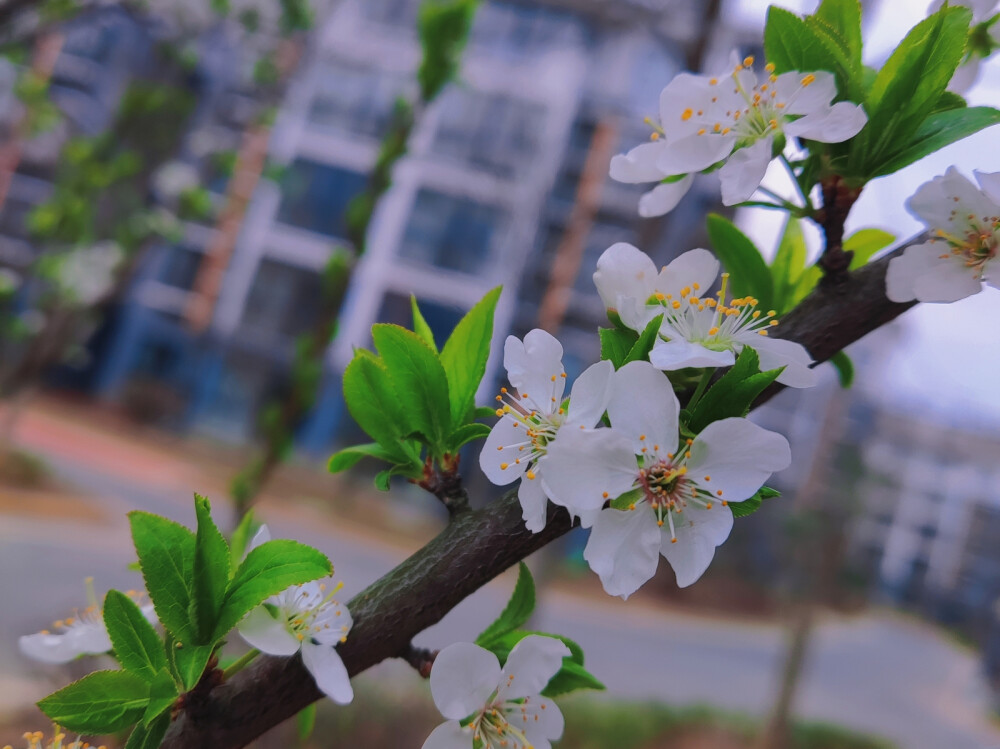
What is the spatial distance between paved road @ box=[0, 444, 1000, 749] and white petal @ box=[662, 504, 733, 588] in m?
1.68

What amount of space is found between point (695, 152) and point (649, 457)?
104mm

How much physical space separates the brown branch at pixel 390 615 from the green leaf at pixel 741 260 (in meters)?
0.07

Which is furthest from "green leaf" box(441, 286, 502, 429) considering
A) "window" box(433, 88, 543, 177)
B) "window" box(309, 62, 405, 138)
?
"window" box(309, 62, 405, 138)

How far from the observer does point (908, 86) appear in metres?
0.23

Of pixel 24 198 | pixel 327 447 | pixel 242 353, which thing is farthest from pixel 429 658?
pixel 24 198

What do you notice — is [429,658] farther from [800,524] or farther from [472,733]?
[800,524]

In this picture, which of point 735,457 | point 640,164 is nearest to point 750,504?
point 735,457

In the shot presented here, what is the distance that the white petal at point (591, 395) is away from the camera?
19cm

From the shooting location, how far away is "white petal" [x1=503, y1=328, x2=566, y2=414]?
223 millimetres

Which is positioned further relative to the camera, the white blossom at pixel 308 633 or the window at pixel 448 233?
the window at pixel 448 233

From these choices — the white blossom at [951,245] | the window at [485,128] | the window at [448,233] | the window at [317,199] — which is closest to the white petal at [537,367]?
the white blossom at [951,245]

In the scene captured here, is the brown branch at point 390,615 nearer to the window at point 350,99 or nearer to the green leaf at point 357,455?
the green leaf at point 357,455

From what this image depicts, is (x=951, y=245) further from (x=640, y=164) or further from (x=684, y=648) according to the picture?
(x=684, y=648)

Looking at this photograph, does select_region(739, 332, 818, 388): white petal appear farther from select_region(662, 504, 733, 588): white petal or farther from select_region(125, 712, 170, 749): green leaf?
select_region(125, 712, 170, 749): green leaf
